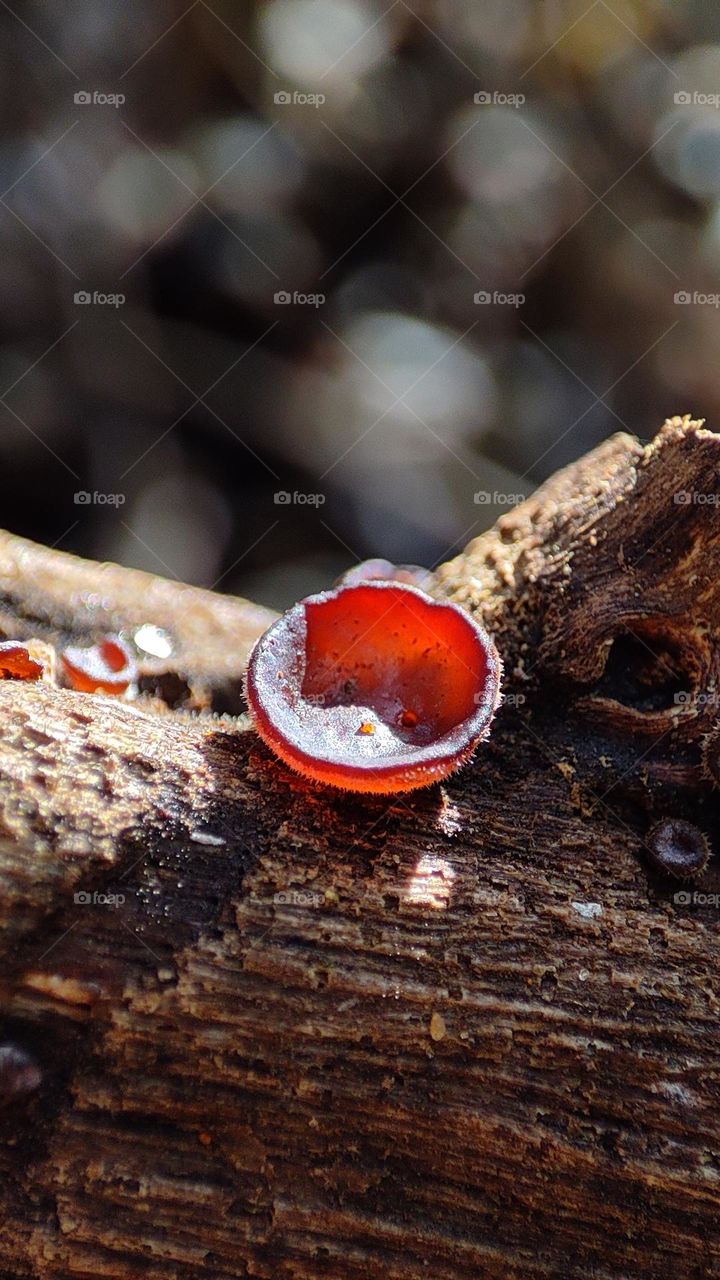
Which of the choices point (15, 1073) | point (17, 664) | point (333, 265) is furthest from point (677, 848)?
point (333, 265)

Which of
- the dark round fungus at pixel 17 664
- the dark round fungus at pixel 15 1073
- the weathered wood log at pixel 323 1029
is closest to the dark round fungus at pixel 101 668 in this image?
the dark round fungus at pixel 17 664

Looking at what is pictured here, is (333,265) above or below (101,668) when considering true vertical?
above

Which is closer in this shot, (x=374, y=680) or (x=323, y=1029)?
(x=323, y=1029)

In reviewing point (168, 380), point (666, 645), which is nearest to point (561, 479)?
point (666, 645)

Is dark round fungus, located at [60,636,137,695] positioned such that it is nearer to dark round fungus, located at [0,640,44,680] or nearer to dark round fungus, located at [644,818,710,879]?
dark round fungus, located at [0,640,44,680]

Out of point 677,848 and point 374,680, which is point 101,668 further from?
point 677,848

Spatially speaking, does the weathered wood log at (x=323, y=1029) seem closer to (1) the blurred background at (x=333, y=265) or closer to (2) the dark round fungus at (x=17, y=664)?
(2) the dark round fungus at (x=17, y=664)

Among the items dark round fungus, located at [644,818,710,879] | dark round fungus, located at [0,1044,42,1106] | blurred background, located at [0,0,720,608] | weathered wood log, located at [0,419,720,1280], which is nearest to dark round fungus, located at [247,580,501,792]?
weathered wood log, located at [0,419,720,1280]
